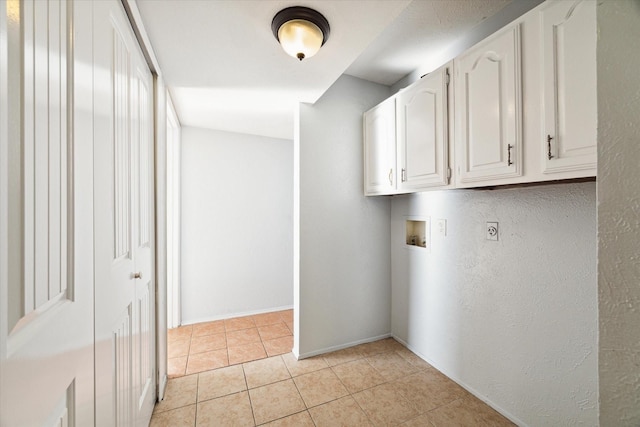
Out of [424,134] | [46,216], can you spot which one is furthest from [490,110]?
[46,216]

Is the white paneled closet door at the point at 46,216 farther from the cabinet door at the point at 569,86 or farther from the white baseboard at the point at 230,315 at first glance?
the white baseboard at the point at 230,315

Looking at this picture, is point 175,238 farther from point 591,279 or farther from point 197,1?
point 591,279

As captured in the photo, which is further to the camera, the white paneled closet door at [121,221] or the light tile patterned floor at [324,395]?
the light tile patterned floor at [324,395]

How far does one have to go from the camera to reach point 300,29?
1.26m

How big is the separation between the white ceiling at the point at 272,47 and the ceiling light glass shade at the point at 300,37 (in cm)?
7

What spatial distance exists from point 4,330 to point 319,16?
4.91 feet

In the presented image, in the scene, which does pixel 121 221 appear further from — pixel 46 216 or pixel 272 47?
pixel 272 47

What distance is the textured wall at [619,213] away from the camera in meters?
0.43

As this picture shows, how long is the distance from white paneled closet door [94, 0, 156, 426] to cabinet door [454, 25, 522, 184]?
166 cm

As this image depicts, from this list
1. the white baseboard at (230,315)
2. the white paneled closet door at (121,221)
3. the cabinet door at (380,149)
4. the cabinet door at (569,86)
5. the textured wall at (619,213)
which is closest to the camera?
the textured wall at (619,213)

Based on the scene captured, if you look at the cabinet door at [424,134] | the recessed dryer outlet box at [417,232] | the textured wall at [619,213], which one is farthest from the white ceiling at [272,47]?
the recessed dryer outlet box at [417,232]

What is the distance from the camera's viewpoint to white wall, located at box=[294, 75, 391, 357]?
228cm

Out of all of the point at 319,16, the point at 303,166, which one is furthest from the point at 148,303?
the point at 319,16

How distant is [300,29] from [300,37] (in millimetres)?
34
